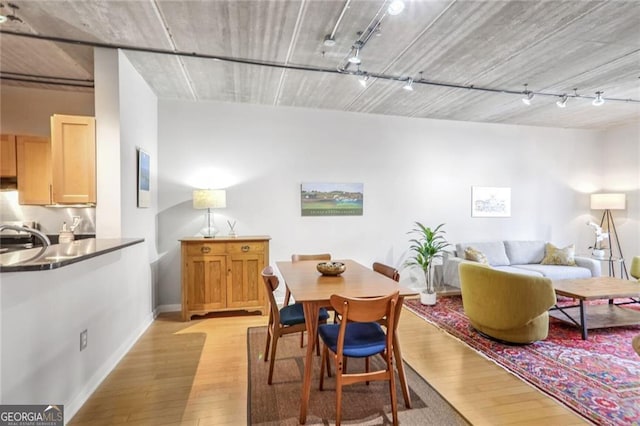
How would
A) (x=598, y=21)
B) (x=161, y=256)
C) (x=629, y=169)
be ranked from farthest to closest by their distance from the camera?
1. (x=629, y=169)
2. (x=161, y=256)
3. (x=598, y=21)

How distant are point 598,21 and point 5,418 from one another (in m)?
4.55

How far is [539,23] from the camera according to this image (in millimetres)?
2463

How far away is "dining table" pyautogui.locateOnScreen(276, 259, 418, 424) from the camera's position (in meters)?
1.96

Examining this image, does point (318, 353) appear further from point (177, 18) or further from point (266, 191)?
point (177, 18)

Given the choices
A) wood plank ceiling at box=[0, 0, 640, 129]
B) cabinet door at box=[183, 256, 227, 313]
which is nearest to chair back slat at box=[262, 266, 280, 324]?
cabinet door at box=[183, 256, 227, 313]

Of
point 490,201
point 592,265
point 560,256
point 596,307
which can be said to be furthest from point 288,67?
point 592,265

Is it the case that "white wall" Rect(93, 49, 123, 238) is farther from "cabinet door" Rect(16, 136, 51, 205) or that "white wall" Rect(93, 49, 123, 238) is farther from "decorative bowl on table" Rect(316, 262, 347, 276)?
"decorative bowl on table" Rect(316, 262, 347, 276)

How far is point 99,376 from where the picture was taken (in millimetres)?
2414

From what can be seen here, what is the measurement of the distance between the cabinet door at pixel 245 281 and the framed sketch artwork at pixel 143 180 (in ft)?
3.75

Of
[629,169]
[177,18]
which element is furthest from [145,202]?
[629,169]

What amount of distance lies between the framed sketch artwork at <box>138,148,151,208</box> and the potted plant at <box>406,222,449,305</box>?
11.8 ft

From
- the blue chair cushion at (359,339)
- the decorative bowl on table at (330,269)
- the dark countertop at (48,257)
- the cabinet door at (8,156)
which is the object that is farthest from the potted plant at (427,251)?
the cabinet door at (8,156)

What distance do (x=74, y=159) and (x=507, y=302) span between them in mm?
4095

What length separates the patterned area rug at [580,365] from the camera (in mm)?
2141
